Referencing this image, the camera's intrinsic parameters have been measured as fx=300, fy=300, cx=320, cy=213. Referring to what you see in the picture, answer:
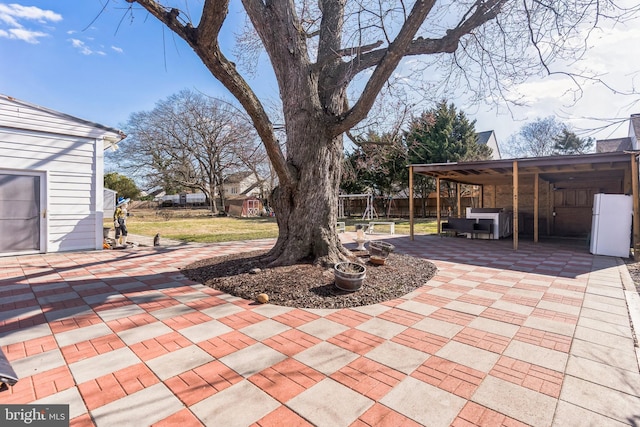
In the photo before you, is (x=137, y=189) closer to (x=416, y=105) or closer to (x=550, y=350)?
(x=416, y=105)

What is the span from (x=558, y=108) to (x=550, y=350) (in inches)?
114

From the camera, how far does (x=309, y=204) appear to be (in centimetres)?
492

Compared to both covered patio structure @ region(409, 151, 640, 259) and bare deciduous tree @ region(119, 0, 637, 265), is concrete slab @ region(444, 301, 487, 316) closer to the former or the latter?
bare deciduous tree @ region(119, 0, 637, 265)

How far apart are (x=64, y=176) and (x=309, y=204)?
21.2 ft

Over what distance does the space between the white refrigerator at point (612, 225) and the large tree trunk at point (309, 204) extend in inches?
277

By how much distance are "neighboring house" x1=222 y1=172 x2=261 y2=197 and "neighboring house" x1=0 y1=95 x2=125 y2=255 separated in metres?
25.7

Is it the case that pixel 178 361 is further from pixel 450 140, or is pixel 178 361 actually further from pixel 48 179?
pixel 450 140

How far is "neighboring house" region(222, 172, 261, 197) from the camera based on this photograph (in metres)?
34.8

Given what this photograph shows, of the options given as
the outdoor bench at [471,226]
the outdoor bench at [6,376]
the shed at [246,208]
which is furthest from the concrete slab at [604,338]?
the shed at [246,208]

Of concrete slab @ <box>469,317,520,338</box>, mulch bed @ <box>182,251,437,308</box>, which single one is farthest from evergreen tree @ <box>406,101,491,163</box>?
concrete slab @ <box>469,317,520,338</box>

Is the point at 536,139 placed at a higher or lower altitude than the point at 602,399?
higher

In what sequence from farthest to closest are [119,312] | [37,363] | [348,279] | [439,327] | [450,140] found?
[450,140] < [348,279] < [119,312] < [439,327] < [37,363]

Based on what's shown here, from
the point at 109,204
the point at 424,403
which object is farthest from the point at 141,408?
the point at 109,204

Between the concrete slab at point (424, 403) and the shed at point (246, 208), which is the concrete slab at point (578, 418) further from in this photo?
the shed at point (246, 208)
